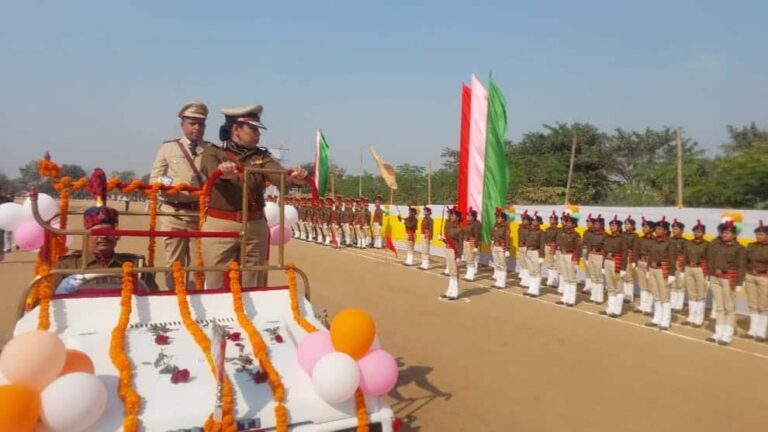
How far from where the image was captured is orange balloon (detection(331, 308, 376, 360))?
276 centimetres

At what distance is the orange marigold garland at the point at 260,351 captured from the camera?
2.51 meters

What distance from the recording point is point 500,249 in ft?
41.8

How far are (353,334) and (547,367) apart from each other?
168 inches

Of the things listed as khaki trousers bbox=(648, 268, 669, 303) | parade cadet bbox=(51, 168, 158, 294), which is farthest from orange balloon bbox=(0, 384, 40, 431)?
khaki trousers bbox=(648, 268, 669, 303)

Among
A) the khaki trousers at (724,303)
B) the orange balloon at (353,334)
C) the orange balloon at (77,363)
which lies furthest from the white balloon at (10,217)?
the khaki trousers at (724,303)

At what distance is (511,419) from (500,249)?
818cm

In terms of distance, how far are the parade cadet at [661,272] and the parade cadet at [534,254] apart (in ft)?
8.02

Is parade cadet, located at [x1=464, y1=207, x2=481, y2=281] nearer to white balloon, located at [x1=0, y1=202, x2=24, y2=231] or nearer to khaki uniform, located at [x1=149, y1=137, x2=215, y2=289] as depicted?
khaki uniform, located at [x1=149, y1=137, x2=215, y2=289]

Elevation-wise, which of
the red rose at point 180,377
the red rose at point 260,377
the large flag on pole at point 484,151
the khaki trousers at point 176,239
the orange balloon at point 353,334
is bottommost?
the red rose at point 260,377

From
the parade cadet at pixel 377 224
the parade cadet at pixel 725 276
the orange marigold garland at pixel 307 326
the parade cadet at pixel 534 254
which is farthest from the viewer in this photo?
the parade cadet at pixel 377 224

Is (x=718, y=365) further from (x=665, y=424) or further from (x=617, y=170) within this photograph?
(x=617, y=170)

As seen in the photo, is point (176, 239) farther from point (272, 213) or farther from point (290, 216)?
point (290, 216)

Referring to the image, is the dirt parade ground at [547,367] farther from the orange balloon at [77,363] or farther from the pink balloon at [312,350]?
the orange balloon at [77,363]

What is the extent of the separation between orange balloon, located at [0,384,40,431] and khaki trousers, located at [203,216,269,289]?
Result: 6.47ft
